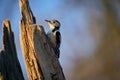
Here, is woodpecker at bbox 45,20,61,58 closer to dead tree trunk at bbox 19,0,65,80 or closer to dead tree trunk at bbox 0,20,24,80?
dead tree trunk at bbox 19,0,65,80

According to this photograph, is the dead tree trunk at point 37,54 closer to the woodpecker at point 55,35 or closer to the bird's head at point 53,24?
the woodpecker at point 55,35

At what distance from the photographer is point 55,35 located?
28.4 ft

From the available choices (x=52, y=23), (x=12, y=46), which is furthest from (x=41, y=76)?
(x=52, y=23)

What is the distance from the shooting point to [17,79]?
8.23m

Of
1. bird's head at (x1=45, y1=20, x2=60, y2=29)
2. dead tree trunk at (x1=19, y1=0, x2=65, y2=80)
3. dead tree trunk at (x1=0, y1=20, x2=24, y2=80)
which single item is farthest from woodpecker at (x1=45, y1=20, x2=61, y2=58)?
dead tree trunk at (x1=0, y1=20, x2=24, y2=80)

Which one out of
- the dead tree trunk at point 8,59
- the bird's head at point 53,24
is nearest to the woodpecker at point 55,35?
the bird's head at point 53,24

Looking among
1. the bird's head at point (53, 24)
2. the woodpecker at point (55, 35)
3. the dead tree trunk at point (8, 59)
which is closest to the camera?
the dead tree trunk at point (8, 59)

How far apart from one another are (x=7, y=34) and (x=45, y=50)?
0.57m

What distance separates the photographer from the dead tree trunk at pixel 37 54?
8.08 m

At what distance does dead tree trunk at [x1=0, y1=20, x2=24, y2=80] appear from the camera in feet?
26.9

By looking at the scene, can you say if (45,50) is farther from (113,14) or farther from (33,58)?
(113,14)

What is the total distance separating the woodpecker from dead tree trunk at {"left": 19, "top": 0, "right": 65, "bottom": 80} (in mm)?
197

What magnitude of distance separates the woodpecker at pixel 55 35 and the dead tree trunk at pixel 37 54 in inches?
7.7

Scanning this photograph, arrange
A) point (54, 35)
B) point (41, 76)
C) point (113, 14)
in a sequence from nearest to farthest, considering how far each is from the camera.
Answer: point (41, 76) → point (54, 35) → point (113, 14)
